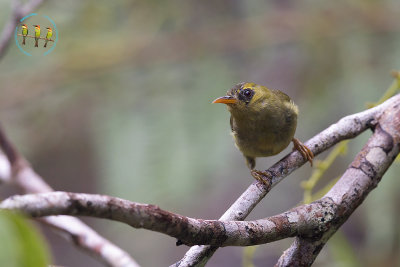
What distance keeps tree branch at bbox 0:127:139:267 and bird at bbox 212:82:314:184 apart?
815mm

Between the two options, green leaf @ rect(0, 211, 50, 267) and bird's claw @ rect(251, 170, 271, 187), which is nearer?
green leaf @ rect(0, 211, 50, 267)

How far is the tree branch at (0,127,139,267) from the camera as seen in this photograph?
6.81ft

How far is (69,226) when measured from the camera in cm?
223

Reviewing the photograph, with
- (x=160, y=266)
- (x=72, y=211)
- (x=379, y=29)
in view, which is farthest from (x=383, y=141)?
(x=160, y=266)

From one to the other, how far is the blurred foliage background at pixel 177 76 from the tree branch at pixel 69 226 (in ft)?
3.91

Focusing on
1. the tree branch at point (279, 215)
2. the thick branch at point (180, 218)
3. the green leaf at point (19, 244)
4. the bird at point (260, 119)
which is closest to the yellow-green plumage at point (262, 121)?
the bird at point (260, 119)

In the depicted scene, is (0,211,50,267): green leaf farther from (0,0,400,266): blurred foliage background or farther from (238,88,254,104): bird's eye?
(0,0,400,266): blurred foliage background

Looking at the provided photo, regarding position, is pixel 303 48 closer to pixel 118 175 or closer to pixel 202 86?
pixel 202 86

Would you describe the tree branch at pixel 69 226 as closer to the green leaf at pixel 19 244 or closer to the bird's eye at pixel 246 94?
the bird's eye at pixel 246 94

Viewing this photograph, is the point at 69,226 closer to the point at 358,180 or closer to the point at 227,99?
the point at 227,99

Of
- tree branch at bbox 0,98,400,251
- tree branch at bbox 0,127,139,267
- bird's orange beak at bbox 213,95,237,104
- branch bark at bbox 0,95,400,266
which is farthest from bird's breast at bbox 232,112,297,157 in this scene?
tree branch at bbox 0,127,139,267

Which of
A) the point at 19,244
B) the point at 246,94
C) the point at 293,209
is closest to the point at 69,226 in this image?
the point at 246,94

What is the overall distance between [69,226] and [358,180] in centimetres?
128

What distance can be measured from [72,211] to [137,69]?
3306 mm
